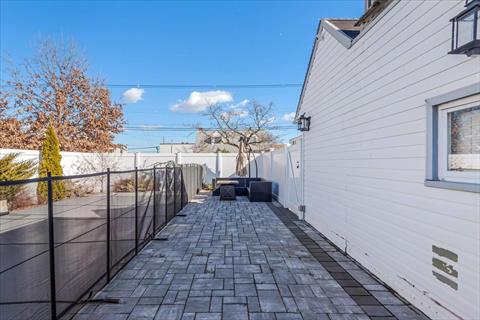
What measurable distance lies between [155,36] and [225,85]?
8.25 m

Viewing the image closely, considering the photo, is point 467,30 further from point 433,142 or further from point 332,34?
point 332,34

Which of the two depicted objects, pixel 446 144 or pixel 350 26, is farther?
pixel 350 26

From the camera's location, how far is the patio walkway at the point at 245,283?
252 cm

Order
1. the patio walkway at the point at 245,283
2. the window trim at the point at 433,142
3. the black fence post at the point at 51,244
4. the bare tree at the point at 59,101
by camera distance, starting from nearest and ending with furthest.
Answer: the black fence post at the point at 51,244 → the window trim at the point at 433,142 → the patio walkway at the point at 245,283 → the bare tree at the point at 59,101

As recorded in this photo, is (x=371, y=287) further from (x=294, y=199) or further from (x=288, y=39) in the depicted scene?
(x=288, y=39)

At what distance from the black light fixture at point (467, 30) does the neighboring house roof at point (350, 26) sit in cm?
121

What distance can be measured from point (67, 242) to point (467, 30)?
346 centimetres

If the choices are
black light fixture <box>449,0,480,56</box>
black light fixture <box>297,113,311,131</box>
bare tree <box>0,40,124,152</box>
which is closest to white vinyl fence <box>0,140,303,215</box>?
black light fixture <box>297,113,311,131</box>

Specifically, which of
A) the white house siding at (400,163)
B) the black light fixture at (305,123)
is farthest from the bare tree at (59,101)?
the white house siding at (400,163)

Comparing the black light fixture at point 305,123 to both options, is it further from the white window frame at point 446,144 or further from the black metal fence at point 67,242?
the white window frame at point 446,144

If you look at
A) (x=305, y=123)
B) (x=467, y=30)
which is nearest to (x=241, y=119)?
(x=305, y=123)

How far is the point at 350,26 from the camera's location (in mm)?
5566

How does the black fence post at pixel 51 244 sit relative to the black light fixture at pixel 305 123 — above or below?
below

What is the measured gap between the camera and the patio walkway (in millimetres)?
2523
